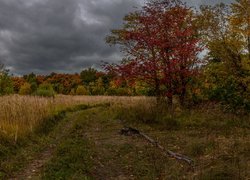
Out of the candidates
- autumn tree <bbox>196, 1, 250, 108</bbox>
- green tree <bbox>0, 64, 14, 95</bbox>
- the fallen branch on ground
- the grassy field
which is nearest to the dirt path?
the grassy field

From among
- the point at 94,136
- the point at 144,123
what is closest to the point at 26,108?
the point at 94,136

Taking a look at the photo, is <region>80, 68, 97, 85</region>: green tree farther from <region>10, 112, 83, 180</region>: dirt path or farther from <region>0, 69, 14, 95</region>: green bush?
<region>10, 112, 83, 180</region>: dirt path

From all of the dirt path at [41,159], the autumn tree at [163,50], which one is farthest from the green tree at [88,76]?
the dirt path at [41,159]

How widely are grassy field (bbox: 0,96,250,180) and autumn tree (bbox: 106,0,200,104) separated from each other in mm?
1740

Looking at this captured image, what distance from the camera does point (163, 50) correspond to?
19.0 m

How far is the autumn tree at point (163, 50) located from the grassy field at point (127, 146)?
5.71ft

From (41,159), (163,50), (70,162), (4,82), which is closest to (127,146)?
(70,162)

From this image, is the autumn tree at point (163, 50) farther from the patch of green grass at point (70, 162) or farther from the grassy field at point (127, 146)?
the patch of green grass at point (70, 162)

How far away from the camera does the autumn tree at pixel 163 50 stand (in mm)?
18797

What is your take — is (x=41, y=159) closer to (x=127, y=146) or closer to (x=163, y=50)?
(x=127, y=146)

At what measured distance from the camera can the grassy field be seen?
8.84 metres

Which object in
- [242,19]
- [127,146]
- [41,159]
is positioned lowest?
[41,159]

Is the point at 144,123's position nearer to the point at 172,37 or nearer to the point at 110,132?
the point at 110,132

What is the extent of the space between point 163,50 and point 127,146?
8.38 meters
